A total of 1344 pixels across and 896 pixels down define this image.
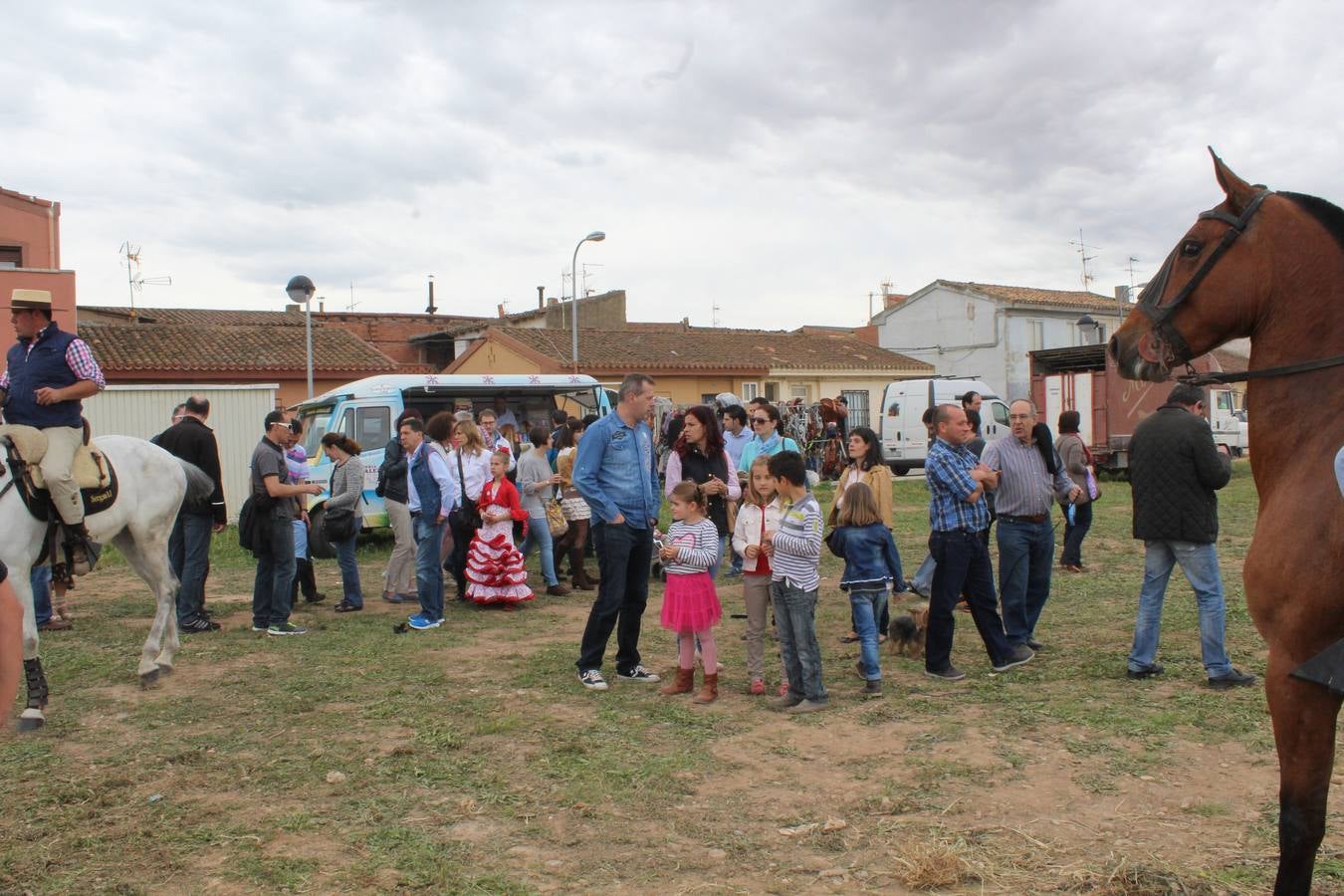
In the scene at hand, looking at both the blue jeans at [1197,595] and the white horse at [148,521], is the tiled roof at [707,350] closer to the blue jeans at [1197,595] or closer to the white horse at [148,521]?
the white horse at [148,521]

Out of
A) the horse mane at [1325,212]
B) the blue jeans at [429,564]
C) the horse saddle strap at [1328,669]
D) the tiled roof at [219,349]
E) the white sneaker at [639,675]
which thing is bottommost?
the white sneaker at [639,675]

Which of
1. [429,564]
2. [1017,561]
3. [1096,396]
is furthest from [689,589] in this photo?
[1096,396]

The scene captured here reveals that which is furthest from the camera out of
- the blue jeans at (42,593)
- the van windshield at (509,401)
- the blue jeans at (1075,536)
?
the van windshield at (509,401)

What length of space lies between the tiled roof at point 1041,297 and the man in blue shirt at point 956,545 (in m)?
39.5

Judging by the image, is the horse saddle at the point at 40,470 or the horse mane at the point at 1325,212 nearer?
the horse mane at the point at 1325,212

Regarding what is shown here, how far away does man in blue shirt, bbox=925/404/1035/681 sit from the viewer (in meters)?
6.39

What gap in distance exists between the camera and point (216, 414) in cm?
1762

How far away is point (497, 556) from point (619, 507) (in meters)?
3.48

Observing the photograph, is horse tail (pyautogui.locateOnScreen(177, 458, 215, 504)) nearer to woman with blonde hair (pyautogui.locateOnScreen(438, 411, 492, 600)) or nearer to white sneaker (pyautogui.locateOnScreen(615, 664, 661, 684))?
woman with blonde hair (pyautogui.locateOnScreen(438, 411, 492, 600))

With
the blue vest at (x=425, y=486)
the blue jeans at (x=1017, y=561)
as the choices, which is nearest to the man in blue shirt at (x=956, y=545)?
the blue jeans at (x=1017, y=561)

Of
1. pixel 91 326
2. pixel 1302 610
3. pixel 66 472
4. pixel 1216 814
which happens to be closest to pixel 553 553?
pixel 66 472

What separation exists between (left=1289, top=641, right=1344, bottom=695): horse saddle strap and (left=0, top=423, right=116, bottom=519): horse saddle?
21.2 ft

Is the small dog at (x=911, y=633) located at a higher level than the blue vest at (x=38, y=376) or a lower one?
lower

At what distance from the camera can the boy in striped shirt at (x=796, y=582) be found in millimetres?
5777
